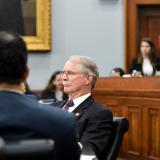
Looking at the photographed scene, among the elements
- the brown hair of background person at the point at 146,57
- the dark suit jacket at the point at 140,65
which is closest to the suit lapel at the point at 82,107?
the dark suit jacket at the point at 140,65

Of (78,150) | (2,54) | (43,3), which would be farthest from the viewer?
(43,3)

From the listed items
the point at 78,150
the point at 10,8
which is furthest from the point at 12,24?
the point at 78,150

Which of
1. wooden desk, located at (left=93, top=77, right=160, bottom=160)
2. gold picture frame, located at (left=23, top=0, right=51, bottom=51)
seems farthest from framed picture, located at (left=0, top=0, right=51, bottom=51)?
wooden desk, located at (left=93, top=77, right=160, bottom=160)

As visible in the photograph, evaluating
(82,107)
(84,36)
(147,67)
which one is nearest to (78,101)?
(82,107)

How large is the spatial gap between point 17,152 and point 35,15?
7441 millimetres

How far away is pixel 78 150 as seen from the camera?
193 cm

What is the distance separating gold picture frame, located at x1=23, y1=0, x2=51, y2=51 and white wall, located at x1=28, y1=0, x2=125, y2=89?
12 centimetres

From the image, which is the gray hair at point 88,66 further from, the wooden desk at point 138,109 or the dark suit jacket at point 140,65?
the dark suit jacket at point 140,65

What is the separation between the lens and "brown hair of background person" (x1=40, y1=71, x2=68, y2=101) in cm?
795

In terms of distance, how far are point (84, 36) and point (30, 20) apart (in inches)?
38.4

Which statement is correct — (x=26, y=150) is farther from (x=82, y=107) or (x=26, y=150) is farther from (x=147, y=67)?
(x=147, y=67)

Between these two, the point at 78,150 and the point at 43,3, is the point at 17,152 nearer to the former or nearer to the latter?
the point at 78,150

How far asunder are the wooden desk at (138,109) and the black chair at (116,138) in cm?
258

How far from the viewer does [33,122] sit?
172cm
